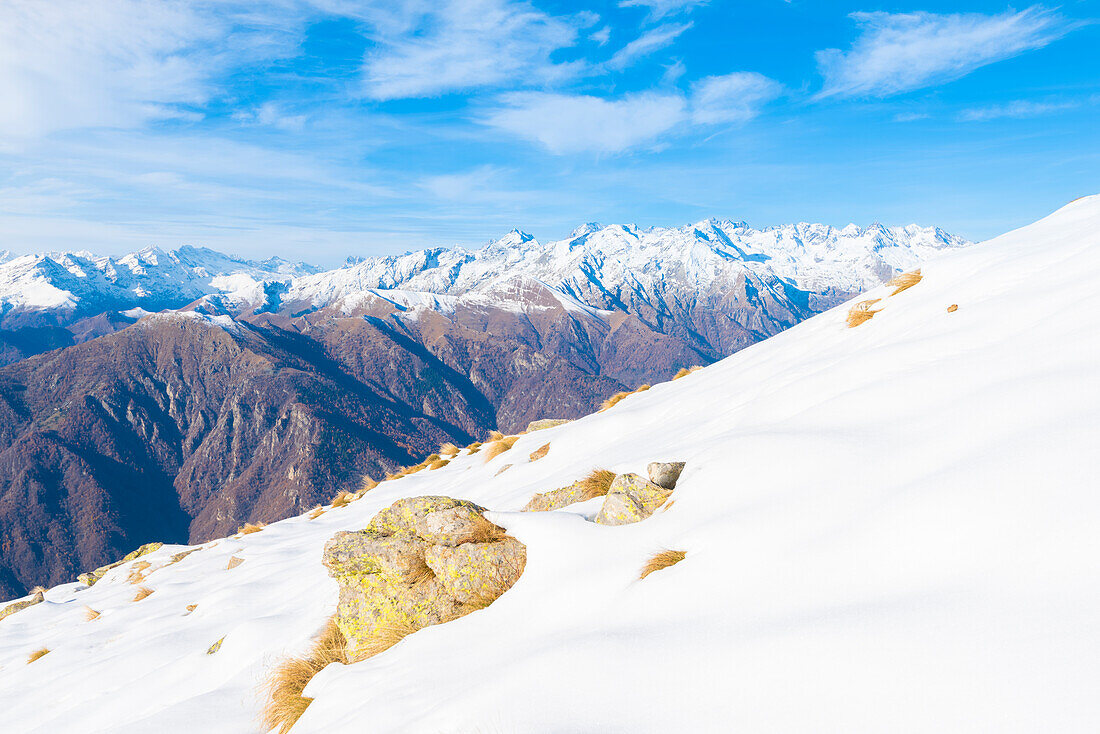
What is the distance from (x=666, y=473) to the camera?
7.73 metres

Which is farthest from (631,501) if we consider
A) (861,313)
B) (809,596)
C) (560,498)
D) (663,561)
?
(861,313)

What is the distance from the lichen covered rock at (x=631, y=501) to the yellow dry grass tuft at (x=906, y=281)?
12.3 metres

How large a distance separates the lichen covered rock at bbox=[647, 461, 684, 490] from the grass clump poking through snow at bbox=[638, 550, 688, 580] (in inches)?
78.0

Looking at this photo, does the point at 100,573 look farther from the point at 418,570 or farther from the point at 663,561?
the point at 663,561

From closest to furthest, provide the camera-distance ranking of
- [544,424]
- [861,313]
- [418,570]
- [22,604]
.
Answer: [418,570], [861,313], [22,604], [544,424]

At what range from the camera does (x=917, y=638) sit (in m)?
3.32

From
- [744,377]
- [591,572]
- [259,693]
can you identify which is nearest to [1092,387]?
[591,572]

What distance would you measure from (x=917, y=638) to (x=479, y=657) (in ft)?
13.5

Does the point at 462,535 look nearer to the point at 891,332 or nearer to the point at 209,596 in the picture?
the point at 209,596

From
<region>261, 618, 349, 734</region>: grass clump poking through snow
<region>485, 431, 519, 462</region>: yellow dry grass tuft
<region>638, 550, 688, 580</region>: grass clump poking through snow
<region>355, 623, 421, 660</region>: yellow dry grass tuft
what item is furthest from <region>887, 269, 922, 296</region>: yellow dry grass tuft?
<region>261, 618, 349, 734</region>: grass clump poking through snow

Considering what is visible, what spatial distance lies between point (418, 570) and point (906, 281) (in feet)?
52.3

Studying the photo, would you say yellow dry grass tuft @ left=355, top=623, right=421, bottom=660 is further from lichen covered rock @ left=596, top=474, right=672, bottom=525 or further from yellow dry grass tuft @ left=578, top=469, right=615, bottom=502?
yellow dry grass tuft @ left=578, top=469, right=615, bottom=502

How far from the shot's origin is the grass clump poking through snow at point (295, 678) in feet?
21.5

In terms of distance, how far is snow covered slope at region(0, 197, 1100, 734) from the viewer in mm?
3148
